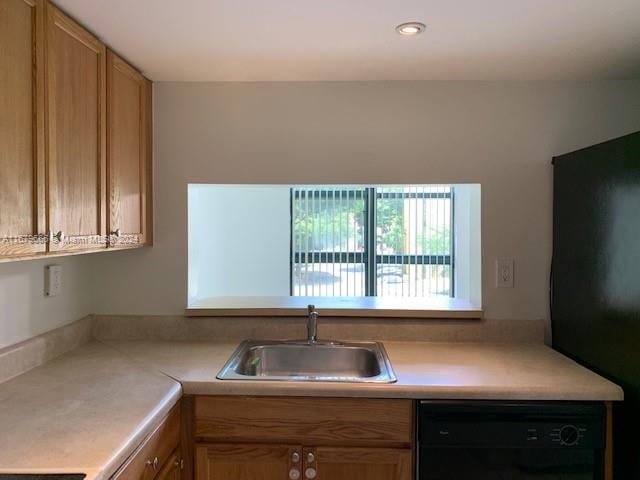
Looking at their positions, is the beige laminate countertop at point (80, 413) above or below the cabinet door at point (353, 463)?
above

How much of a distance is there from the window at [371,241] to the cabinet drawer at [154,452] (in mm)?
3661

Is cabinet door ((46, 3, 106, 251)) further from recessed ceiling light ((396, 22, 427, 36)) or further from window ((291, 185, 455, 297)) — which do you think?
window ((291, 185, 455, 297))

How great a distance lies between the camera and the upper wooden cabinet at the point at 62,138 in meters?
1.16

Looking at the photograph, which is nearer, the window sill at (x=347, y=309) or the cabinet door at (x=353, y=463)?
the cabinet door at (x=353, y=463)

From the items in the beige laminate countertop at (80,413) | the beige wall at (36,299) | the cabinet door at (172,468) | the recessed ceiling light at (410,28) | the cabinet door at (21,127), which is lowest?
the cabinet door at (172,468)

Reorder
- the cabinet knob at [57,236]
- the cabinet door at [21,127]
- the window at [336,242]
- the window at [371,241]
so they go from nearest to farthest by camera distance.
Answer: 1. the cabinet door at [21,127]
2. the cabinet knob at [57,236]
3. the window at [336,242]
4. the window at [371,241]

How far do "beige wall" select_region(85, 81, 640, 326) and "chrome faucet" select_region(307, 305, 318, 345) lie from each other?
584mm

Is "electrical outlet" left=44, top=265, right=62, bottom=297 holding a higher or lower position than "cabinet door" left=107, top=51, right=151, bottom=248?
lower

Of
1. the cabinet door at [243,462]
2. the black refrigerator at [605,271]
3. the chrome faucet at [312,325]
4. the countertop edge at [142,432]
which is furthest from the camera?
the chrome faucet at [312,325]

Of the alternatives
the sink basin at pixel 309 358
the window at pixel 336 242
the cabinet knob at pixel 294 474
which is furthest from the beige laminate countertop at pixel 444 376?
the window at pixel 336 242

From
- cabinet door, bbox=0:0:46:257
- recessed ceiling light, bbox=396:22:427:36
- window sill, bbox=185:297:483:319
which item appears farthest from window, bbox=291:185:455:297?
cabinet door, bbox=0:0:46:257

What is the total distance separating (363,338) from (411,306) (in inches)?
10.7

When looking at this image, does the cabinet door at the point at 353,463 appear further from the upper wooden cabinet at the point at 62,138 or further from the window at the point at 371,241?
the window at the point at 371,241

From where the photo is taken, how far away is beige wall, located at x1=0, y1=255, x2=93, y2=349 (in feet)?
5.12
